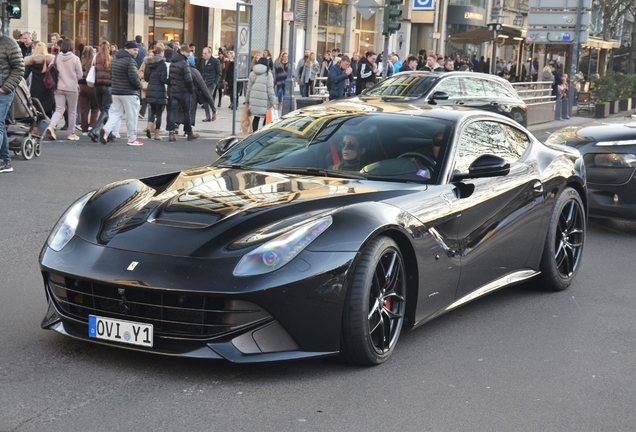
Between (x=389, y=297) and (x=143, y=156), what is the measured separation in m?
11.1

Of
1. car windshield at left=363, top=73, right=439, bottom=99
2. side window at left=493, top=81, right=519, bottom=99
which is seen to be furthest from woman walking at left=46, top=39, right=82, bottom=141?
side window at left=493, top=81, right=519, bottom=99

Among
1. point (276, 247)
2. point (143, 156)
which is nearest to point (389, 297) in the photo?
point (276, 247)

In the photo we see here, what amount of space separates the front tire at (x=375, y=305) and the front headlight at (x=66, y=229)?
150cm

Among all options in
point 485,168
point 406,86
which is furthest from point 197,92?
point 485,168

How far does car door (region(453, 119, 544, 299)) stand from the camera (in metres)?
5.88

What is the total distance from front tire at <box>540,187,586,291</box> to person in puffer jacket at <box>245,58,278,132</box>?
1281 cm

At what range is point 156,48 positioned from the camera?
1911 cm

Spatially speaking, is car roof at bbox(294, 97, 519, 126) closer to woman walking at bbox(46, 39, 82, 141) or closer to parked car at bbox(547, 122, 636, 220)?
parked car at bbox(547, 122, 636, 220)

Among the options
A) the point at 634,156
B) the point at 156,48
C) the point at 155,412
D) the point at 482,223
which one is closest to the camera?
the point at 155,412

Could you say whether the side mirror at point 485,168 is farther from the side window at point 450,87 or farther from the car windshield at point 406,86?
the side window at point 450,87

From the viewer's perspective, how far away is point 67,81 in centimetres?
1719

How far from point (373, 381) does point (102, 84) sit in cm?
1388

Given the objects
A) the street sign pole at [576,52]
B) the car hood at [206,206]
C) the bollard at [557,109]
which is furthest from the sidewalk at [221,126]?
the car hood at [206,206]

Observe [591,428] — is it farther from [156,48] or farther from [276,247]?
[156,48]
